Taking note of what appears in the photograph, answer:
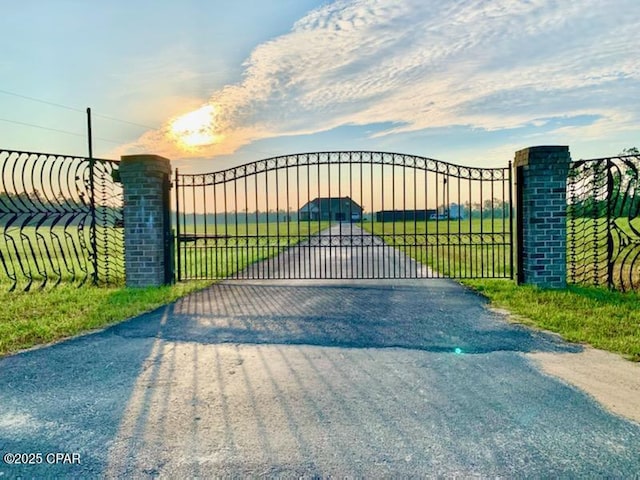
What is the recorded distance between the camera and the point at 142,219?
784 centimetres

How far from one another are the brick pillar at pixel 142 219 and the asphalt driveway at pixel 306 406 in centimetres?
276

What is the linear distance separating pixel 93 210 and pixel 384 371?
6819 mm

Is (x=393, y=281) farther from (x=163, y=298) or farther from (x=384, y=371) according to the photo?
(x=384, y=371)

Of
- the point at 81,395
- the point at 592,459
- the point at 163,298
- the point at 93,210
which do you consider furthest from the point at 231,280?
the point at 592,459

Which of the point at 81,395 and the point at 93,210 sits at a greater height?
the point at 93,210

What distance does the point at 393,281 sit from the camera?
28.9 ft

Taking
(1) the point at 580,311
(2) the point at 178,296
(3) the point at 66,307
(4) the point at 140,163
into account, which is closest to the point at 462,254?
(1) the point at 580,311

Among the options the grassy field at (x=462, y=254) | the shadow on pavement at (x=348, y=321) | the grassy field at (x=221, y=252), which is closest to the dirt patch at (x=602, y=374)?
the shadow on pavement at (x=348, y=321)

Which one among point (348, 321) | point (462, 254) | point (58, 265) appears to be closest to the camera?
point (348, 321)

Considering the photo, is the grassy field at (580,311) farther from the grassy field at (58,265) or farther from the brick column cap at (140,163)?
the grassy field at (58,265)

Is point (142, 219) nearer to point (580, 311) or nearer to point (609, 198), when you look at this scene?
point (580, 311)

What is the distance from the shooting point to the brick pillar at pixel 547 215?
7.40m

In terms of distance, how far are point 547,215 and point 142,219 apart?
23.1ft

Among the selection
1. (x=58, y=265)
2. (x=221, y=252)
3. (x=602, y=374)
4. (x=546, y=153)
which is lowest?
(x=602, y=374)
